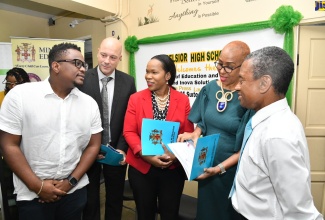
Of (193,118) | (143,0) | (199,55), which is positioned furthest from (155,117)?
(143,0)

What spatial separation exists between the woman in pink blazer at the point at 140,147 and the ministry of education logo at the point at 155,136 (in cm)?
14

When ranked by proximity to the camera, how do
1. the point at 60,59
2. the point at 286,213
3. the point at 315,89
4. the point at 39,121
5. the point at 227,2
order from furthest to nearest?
the point at 227,2
the point at 315,89
the point at 60,59
the point at 39,121
the point at 286,213

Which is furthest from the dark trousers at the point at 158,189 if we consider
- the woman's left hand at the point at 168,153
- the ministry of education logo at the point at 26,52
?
the ministry of education logo at the point at 26,52

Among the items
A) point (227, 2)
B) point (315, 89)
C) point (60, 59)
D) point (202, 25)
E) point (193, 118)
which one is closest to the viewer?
point (60, 59)

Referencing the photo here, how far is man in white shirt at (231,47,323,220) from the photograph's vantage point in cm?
92

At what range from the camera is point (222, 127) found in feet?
5.03

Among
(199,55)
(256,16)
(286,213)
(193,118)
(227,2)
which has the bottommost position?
(286,213)

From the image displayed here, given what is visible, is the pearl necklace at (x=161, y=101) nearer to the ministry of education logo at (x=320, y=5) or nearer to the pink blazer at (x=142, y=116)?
the pink blazer at (x=142, y=116)

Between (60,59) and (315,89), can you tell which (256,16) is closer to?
(315,89)

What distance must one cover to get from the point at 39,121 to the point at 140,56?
2.65m

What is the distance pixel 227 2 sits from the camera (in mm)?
2934

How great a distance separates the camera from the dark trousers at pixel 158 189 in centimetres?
171

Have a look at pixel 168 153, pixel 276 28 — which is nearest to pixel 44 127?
pixel 168 153

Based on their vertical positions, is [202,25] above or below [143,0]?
below
